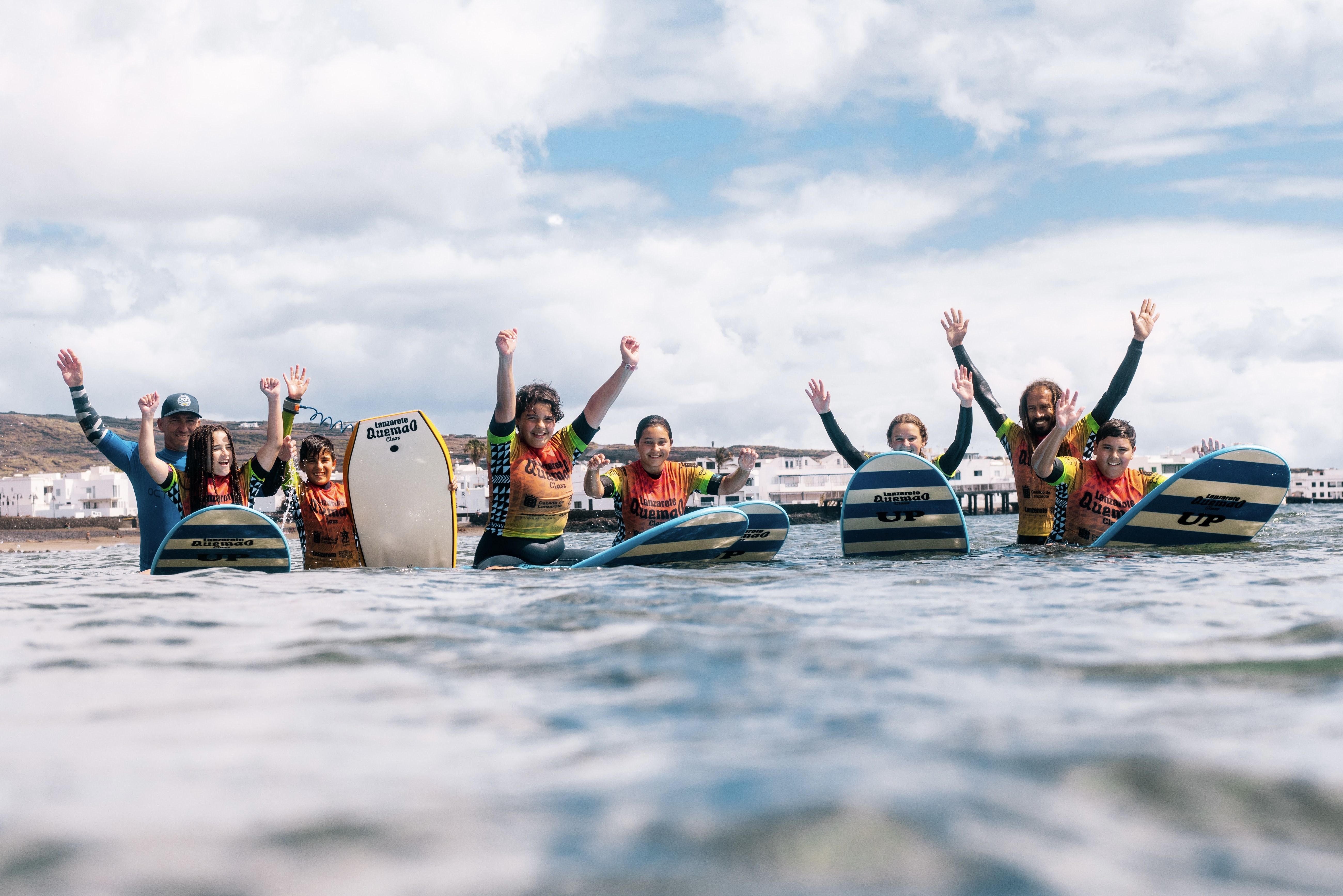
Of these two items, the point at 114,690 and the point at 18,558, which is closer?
the point at 114,690

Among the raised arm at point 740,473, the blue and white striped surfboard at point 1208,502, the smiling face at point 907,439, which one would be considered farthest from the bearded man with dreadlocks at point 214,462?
the blue and white striped surfboard at point 1208,502

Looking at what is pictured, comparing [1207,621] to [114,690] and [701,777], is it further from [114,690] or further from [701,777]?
[114,690]

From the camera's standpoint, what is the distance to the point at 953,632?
3.59 m

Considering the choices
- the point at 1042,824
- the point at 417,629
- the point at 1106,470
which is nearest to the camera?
the point at 1042,824

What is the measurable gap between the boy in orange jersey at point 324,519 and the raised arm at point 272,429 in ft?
2.21

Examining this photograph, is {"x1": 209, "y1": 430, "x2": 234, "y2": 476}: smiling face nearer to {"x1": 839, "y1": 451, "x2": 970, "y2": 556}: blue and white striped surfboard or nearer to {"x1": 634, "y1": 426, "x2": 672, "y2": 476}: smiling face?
{"x1": 634, "y1": 426, "x2": 672, "y2": 476}: smiling face

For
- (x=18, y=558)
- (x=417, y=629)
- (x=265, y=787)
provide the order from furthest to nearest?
(x=18, y=558) → (x=417, y=629) → (x=265, y=787)

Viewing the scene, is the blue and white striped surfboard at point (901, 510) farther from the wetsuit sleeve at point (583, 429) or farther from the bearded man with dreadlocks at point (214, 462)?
the bearded man with dreadlocks at point (214, 462)

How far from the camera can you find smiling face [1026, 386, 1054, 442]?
9195 mm

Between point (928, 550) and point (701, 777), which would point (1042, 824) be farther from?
point (928, 550)

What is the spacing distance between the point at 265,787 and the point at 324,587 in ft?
14.4

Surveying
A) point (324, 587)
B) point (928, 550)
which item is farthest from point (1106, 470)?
point (324, 587)

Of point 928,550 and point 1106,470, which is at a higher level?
point 1106,470

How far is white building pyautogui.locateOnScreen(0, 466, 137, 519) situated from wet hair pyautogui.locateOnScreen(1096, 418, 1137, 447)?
100 metres
